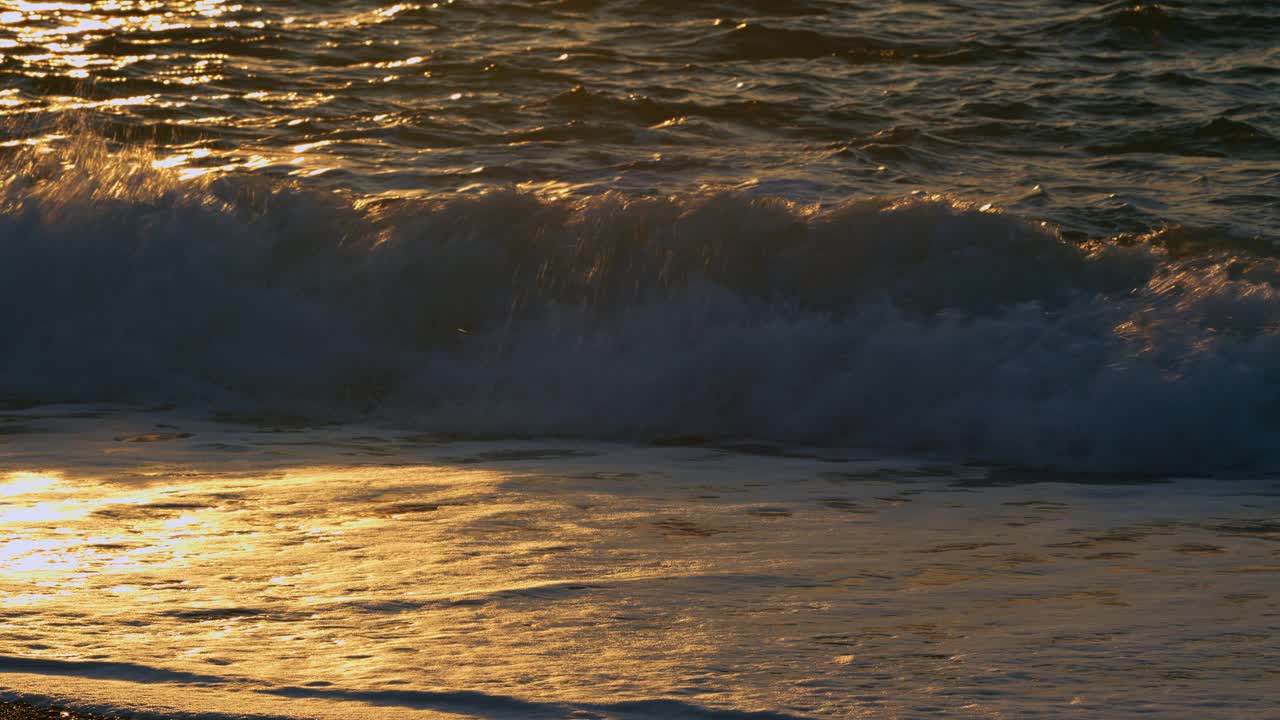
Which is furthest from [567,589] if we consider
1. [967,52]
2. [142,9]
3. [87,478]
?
[142,9]

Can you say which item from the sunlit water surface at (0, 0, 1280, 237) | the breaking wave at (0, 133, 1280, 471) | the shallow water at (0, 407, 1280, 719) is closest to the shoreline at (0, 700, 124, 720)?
the shallow water at (0, 407, 1280, 719)

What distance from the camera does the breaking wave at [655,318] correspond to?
6168mm

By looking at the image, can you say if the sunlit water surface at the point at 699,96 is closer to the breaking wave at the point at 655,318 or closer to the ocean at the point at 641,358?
the ocean at the point at 641,358

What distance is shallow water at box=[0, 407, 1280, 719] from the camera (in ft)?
10.2

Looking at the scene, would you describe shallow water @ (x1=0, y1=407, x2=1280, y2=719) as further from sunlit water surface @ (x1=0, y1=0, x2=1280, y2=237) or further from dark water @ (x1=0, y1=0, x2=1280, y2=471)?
sunlit water surface @ (x1=0, y1=0, x2=1280, y2=237)

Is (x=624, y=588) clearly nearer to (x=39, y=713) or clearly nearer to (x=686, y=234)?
(x=39, y=713)

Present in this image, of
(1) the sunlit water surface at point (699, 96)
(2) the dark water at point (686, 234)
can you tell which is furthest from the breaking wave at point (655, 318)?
(1) the sunlit water surface at point (699, 96)

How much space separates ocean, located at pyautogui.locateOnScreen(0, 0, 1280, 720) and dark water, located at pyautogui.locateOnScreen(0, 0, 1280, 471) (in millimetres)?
30

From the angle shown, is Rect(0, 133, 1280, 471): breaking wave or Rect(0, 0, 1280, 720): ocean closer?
Rect(0, 0, 1280, 720): ocean

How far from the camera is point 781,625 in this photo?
11.6 feet

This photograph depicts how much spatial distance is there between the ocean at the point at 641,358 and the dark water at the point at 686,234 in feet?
0.10

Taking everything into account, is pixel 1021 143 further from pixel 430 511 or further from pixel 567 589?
pixel 567 589

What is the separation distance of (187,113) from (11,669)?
26.3ft

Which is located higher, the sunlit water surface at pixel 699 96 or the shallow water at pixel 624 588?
the sunlit water surface at pixel 699 96
